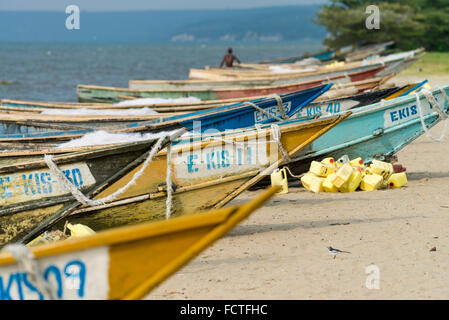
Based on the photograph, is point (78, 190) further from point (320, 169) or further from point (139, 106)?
point (139, 106)

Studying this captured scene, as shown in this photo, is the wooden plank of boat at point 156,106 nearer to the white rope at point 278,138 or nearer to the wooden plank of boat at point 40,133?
the wooden plank of boat at point 40,133

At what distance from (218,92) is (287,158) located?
31.9 ft

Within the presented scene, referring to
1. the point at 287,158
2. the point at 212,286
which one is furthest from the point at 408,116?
the point at 212,286

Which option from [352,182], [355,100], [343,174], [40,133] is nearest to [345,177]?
[343,174]

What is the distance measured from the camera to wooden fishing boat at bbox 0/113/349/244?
20.3 feet

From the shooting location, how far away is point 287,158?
24.5 feet

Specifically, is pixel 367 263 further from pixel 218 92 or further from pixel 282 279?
pixel 218 92

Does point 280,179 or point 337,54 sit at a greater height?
point 337,54

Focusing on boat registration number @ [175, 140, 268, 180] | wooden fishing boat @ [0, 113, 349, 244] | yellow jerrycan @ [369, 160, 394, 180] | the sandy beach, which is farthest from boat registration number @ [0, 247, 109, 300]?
yellow jerrycan @ [369, 160, 394, 180]

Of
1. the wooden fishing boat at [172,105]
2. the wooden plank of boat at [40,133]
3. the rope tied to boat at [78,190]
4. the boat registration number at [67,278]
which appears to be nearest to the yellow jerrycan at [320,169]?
Result: the wooden plank of boat at [40,133]

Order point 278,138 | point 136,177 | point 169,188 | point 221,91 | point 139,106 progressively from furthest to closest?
point 221,91 < point 139,106 < point 278,138 < point 169,188 < point 136,177

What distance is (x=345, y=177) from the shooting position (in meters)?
8.20

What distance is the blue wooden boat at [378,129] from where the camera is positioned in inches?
351

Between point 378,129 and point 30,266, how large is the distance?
6823mm
